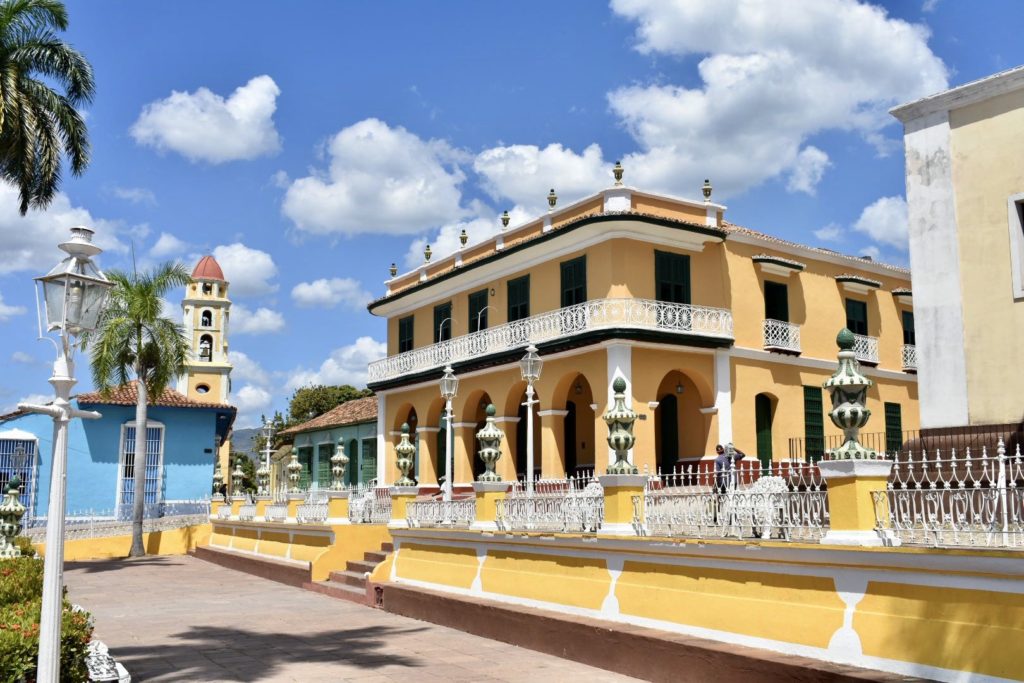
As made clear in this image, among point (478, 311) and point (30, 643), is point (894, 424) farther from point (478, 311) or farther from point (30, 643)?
point (30, 643)

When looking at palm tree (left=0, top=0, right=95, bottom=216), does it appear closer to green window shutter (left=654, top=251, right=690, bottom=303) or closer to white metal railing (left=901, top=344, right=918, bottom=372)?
green window shutter (left=654, top=251, right=690, bottom=303)

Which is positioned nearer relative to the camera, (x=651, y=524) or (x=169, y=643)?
(x=651, y=524)

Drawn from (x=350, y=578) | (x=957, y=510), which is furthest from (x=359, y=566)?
(x=957, y=510)

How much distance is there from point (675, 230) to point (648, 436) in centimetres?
478

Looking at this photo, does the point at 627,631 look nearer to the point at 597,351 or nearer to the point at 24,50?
the point at 597,351

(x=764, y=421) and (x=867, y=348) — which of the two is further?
(x=867, y=348)

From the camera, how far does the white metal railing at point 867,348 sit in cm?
2441

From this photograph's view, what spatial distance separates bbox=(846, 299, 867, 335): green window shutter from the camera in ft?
82.0

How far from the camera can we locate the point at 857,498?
704 centimetres

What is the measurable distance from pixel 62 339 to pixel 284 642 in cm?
667

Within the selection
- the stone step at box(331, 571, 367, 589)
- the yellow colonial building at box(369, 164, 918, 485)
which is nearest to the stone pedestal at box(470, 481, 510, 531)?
the stone step at box(331, 571, 367, 589)

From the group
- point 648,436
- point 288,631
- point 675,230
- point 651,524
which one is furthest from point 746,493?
point 675,230

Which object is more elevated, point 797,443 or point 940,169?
point 940,169

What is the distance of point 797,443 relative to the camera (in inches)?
895
